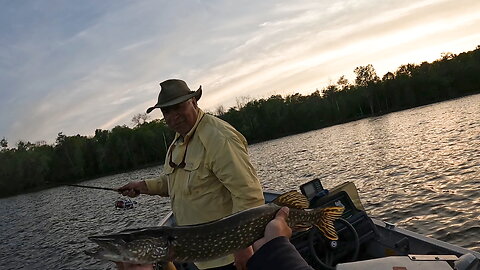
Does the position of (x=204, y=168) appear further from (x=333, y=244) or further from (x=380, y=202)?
(x=380, y=202)

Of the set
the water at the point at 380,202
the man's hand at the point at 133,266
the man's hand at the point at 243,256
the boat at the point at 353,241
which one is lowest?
the water at the point at 380,202

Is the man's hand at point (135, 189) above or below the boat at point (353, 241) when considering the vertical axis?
above

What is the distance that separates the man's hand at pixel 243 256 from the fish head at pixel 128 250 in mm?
571

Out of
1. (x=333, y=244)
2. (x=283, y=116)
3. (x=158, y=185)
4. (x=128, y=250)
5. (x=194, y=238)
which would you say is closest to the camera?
(x=128, y=250)

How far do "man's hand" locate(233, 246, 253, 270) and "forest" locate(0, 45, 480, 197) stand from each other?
76.3m

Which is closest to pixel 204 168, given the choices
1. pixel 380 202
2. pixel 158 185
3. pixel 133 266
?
pixel 133 266

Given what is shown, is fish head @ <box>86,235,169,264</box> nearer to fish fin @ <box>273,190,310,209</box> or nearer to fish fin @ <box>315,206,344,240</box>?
fish fin @ <box>273,190,310,209</box>

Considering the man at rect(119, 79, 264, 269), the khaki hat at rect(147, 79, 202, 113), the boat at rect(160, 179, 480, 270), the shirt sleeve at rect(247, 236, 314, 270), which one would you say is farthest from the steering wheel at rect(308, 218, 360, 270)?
the shirt sleeve at rect(247, 236, 314, 270)

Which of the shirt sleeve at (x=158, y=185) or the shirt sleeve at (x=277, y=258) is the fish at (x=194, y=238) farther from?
the shirt sleeve at (x=158, y=185)

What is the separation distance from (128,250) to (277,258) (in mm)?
1348

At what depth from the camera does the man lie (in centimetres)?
306

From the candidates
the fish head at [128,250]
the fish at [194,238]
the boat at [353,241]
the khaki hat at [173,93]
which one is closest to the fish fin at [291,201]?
the fish at [194,238]

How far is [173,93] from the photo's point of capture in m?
3.51

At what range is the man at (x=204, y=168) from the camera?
3061 millimetres
